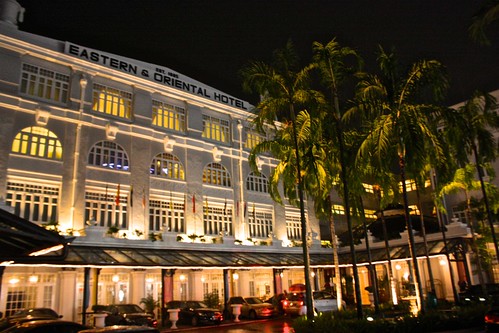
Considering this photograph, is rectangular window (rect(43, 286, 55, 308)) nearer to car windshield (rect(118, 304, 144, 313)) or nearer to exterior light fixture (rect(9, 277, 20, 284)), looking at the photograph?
exterior light fixture (rect(9, 277, 20, 284))

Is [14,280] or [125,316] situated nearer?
[125,316]

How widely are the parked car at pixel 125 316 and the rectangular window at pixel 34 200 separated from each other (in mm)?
7486

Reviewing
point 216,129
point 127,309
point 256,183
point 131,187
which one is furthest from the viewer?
point 256,183

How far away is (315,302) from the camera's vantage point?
26.4 meters

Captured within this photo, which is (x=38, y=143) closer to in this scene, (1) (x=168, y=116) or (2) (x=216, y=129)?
Answer: (1) (x=168, y=116)

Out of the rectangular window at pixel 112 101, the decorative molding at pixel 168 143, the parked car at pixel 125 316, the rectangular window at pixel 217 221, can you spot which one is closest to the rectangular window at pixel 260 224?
the rectangular window at pixel 217 221

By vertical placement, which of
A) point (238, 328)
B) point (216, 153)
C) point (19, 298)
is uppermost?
point (216, 153)

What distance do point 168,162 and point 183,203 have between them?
3.59 metres

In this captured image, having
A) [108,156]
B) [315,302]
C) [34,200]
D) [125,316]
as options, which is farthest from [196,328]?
[108,156]

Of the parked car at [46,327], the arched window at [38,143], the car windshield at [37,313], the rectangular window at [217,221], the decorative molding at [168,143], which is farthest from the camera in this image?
the rectangular window at [217,221]

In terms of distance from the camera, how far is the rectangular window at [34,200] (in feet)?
87.1

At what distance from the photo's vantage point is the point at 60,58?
2991 cm

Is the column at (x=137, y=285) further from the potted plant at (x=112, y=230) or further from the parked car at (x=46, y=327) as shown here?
the parked car at (x=46, y=327)

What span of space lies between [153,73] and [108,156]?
8.80 metres
